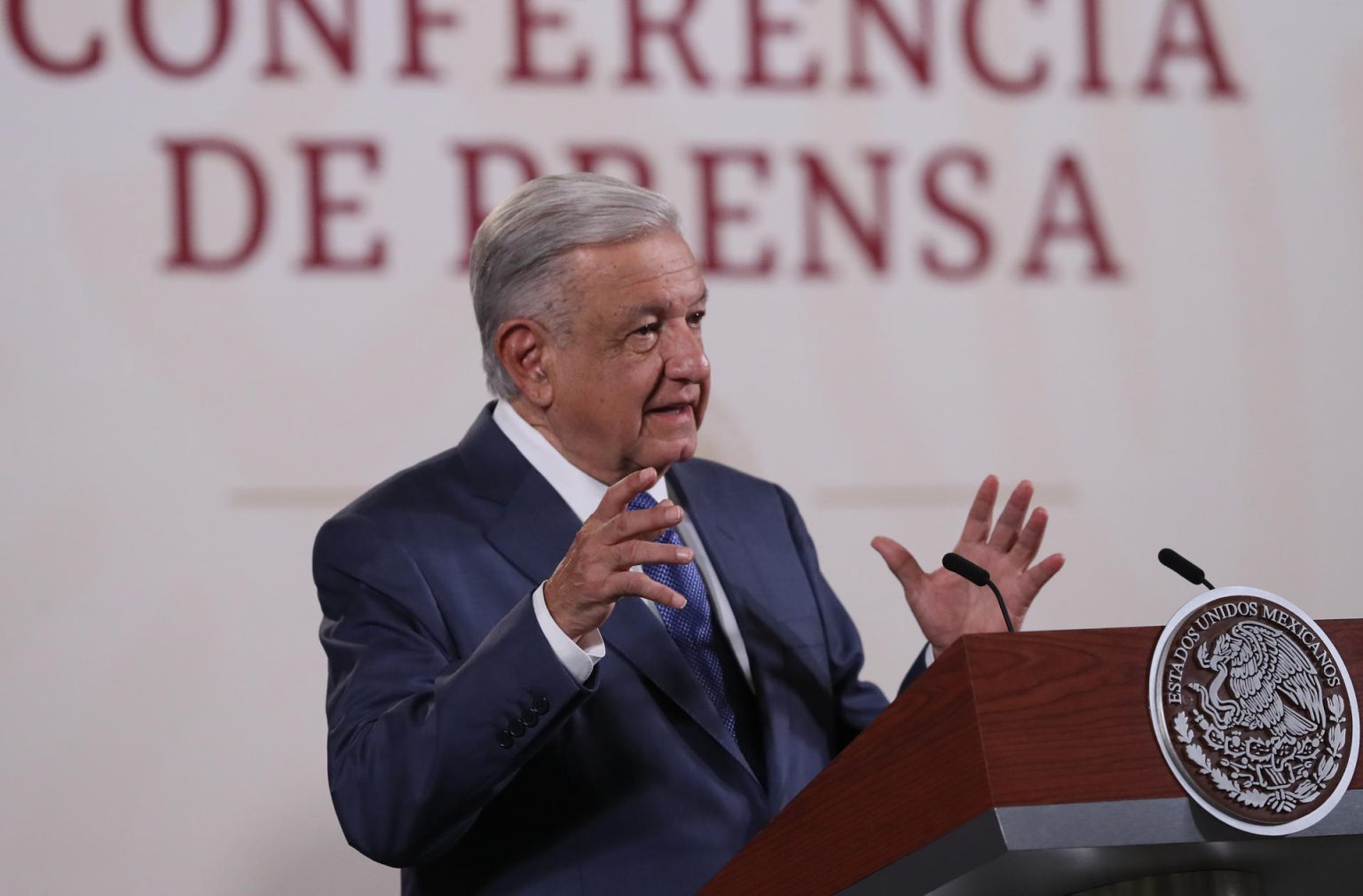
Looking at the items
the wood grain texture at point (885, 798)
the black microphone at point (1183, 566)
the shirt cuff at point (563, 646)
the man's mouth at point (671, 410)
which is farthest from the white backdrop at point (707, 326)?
the wood grain texture at point (885, 798)

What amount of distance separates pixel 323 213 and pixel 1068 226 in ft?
4.43

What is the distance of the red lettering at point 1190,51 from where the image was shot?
11.0 ft

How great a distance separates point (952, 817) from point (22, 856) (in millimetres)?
1958

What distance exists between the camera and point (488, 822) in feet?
6.57

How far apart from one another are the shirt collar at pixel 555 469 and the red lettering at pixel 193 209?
3.02 feet

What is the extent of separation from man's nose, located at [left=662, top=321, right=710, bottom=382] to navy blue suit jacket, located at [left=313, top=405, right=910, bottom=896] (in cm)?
21

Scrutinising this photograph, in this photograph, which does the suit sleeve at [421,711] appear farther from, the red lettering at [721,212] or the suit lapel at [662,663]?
the red lettering at [721,212]

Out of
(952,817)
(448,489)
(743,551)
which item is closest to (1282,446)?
(743,551)

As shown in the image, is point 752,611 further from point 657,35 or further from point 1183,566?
point 657,35

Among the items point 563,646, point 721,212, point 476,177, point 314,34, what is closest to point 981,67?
point 721,212

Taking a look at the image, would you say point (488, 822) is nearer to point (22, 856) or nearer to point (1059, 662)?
point (1059, 662)

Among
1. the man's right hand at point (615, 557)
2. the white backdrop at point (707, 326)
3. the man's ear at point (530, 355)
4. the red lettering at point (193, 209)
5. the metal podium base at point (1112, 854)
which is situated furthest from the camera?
the red lettering at point (193, 209)

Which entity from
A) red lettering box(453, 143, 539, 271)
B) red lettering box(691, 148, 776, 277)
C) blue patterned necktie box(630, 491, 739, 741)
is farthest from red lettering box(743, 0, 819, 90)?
blue patterned necktie box(630, 491, 739, 741)

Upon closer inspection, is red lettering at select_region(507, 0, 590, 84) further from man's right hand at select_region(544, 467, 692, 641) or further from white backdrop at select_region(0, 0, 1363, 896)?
man's right hand at select_region(544, 467, 692, 641)
